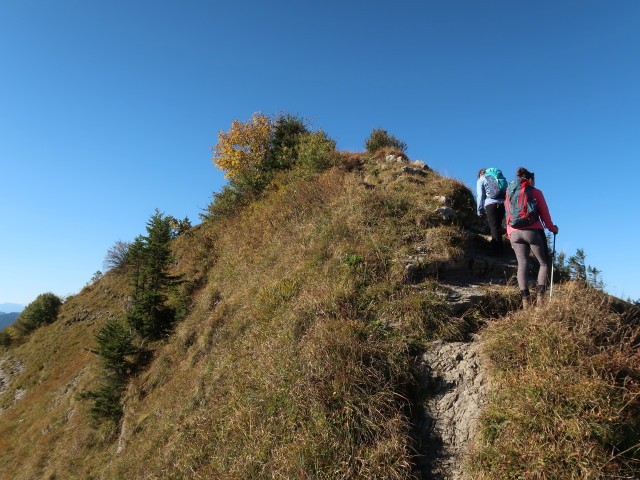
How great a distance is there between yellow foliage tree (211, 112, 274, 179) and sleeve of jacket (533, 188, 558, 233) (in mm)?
16867

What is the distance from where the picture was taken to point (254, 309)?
29.8ft

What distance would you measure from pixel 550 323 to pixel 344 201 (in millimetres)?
7045

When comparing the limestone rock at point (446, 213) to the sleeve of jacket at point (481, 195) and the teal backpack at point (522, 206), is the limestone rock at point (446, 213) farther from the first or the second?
the teal backpack at point (522, 206)

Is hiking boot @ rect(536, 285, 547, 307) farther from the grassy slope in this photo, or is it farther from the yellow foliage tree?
the yellow foliage tree

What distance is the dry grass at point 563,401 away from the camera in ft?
11.6

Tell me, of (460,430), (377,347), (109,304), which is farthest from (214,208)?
(460,430)

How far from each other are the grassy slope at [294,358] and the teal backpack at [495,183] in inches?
52.3

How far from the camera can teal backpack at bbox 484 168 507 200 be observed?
27.9 ft

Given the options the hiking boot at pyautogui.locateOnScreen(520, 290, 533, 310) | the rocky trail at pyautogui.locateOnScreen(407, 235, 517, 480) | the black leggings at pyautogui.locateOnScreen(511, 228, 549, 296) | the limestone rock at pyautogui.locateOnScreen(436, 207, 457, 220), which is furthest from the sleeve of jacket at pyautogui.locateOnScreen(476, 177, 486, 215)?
the hiking boot at pyautogui.locateOnScreen(520, 290, 533, 310)

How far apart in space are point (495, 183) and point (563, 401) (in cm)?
595

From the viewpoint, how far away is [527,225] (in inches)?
251

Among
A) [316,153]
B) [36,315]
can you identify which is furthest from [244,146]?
[36,315]

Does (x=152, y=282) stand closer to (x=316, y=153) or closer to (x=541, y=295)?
(x=316, y=153)

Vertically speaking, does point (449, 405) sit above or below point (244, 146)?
below
